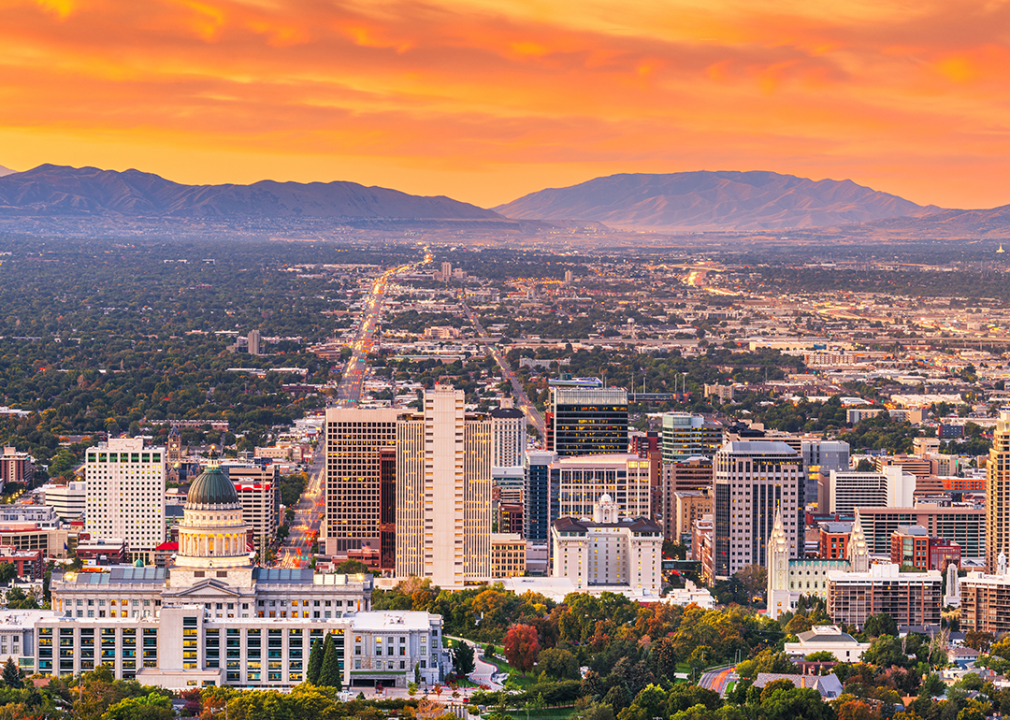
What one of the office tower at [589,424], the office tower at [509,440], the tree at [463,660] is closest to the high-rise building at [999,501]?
the office tower at [589,424]

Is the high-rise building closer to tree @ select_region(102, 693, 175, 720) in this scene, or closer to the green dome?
the green dome

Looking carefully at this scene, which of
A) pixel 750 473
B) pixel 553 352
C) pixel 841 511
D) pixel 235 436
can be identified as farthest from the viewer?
pixel 553 352

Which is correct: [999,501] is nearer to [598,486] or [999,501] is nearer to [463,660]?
[598,486]

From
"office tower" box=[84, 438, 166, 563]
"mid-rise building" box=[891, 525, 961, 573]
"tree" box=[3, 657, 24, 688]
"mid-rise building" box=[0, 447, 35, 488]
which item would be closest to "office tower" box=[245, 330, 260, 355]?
"mid-rise building" box=[0, 447, 35, 488]

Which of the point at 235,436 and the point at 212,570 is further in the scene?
the point at 235,436

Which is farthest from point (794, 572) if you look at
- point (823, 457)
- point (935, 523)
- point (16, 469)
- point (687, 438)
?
point (16, 469)

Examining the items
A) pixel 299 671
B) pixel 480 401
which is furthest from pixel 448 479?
pixel 480 401

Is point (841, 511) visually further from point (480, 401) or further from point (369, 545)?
point (480, 401)
